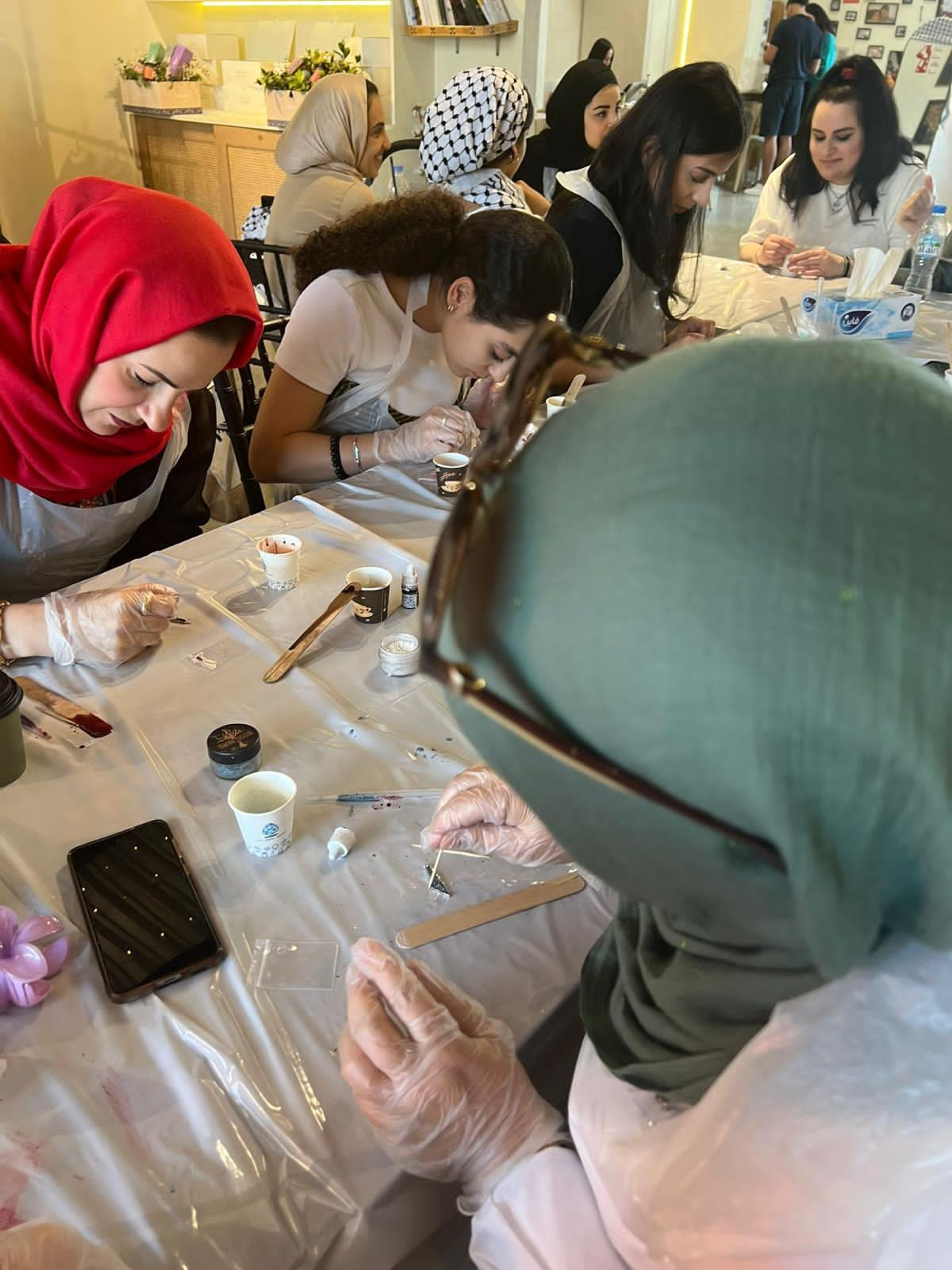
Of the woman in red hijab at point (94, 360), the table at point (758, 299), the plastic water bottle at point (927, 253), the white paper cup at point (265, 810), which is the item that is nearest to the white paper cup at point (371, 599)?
the woman in red hijab at point (94, 360)

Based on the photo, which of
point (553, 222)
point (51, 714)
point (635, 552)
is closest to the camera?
point (635, 552)

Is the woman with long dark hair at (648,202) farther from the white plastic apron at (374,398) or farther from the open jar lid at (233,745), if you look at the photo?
the open jar lid at (233,745)

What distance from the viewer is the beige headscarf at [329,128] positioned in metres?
3.22

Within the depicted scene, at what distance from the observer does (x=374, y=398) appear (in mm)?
1969

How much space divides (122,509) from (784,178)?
313cm

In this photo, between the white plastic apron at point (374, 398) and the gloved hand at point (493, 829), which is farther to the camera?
the white plastic apron at point (374, 398)

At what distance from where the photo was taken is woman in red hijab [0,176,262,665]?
1162mm

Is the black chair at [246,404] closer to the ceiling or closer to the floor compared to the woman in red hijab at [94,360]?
closer to the floor

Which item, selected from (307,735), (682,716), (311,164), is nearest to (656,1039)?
(682,716)

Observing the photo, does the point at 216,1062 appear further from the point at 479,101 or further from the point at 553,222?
the point at 479,101

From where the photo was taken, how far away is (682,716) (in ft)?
1.19

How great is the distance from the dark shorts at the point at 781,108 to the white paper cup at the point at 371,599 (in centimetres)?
605

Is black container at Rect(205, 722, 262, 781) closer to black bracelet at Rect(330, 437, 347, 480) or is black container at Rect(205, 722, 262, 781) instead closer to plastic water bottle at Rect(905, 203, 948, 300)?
black bracelet at Rect(330, 437, 347, 480)

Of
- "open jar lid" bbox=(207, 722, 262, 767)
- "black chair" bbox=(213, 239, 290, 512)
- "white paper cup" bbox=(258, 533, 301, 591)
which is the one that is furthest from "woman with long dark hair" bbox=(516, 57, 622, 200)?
"open jar lid" bbox=(207, 722, 262, 767)
